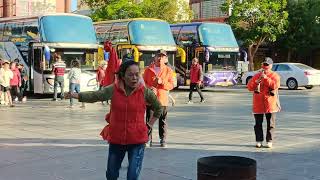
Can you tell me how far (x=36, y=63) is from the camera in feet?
74.0

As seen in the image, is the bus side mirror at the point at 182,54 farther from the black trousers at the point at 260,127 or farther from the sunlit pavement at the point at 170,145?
the black trousers at the point at 260,127

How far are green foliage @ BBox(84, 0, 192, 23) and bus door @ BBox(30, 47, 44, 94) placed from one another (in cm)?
1600

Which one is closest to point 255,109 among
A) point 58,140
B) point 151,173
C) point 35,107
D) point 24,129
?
point 151,173

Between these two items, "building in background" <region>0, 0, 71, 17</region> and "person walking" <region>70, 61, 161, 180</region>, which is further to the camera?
"building in background" <region>0, 0, 71, 17</region>

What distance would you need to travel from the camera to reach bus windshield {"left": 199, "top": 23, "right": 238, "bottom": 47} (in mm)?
27234

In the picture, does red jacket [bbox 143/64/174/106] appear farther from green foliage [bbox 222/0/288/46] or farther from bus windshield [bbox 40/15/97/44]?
green foliage [bbox 222/0/288/46]

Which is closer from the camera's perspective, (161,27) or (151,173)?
(151,173)

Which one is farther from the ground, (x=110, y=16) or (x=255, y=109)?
(x=110, y=16)

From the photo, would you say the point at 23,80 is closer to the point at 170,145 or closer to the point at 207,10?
the point at 170,145

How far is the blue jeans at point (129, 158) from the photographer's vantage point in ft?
17.9

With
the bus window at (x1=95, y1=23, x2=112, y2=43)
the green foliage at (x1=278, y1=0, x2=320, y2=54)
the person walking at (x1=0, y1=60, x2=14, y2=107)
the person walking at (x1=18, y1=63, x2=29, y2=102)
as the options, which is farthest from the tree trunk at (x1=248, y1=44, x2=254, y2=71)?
the person walking at (x1=0, y1=60, x2=14, y2=107)

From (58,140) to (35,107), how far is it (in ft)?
26.9

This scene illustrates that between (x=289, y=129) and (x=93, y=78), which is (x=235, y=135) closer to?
(x=289, y=129)

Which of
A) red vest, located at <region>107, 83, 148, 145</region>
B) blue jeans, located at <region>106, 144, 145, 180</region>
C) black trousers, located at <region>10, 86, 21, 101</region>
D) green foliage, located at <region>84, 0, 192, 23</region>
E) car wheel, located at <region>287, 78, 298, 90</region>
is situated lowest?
car wheel, located at <region>287, 78, 298, 90</region>
